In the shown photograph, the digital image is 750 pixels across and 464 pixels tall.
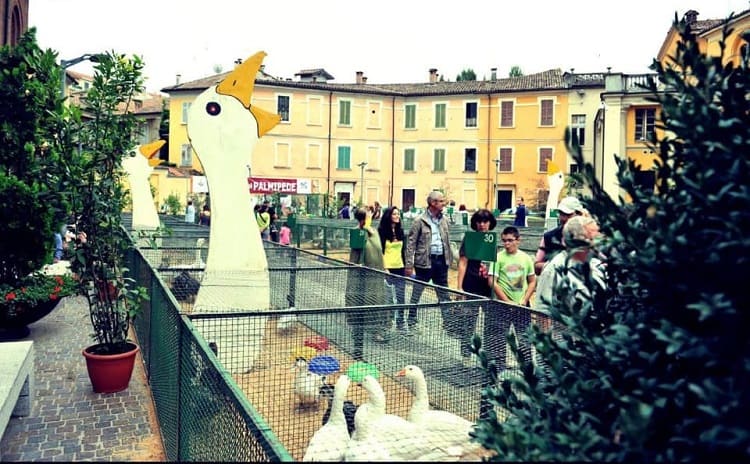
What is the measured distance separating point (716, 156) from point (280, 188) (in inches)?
1486

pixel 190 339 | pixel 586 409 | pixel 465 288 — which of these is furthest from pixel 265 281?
pixel 586 409

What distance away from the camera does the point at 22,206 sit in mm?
8328

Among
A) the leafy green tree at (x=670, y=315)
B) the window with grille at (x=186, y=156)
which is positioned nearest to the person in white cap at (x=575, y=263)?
the leafy green tree at (x=670, y=315)

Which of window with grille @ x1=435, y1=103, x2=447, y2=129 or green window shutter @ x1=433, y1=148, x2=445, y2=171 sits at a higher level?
window with grille @ x1=435, y1=103, x2=447, y2=129

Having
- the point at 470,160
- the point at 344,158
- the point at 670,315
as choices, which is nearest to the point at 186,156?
the point at 344,158

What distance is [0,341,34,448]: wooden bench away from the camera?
4.90 metres

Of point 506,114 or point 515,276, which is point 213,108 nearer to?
point 515,276

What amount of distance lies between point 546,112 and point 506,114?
3173 mm

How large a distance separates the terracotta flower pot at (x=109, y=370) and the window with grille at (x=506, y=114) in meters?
51.1

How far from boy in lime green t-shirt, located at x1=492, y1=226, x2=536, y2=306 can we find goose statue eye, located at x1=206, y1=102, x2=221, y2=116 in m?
3.72

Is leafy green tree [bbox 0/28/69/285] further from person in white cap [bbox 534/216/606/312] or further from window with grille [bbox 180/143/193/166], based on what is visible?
window with grille [bbox 180/143/193/166]

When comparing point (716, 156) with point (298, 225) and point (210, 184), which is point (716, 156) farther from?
point (298, 225)

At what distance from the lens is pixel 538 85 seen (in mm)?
54031

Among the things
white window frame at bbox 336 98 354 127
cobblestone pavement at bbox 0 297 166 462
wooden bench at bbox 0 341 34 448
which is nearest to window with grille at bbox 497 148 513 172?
A: white window frame at bbox 336 98 354 127
